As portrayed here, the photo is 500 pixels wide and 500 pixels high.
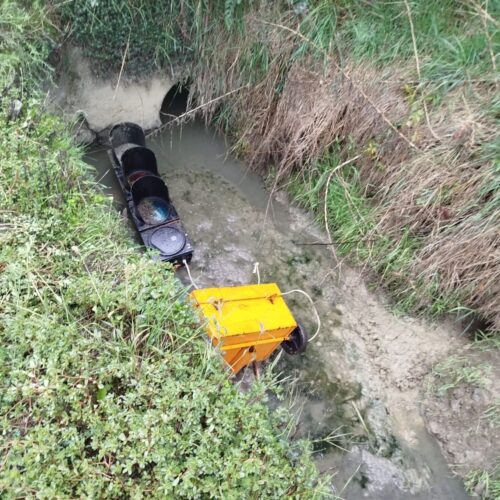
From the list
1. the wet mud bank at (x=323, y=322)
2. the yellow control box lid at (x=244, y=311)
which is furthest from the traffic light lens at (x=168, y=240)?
the yellow control box lid at (x=244, y=311)

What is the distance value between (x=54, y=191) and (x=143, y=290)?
0.95m

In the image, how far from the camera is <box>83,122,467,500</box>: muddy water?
328 centimetres

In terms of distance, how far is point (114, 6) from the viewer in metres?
3.97

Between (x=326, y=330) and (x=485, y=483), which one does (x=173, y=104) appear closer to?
(x=326, y=330)

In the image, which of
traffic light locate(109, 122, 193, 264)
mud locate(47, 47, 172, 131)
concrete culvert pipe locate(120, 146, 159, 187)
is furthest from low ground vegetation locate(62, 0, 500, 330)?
concrete culvert pipe locate(120, 146, 159, 187)

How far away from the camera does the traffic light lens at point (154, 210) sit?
13.3ft

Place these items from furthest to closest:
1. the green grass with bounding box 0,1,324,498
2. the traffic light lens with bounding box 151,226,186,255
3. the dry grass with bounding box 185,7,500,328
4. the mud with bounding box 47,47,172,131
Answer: the mud with bounding box 47,47,172,131
the traffic light lens with bounding box 151,226,186,255
the dry grass with bounding box 185,7,500,328
the green grass with bounding box 0,1,324,498

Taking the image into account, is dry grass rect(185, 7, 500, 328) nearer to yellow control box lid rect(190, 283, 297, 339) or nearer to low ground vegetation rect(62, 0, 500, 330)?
low ground vegetation rect(62, 0, 500, 330)

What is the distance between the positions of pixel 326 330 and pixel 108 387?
2140 mm

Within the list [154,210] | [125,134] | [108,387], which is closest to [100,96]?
[125,134]

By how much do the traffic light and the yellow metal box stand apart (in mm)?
920

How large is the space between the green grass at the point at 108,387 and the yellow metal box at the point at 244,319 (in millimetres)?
331

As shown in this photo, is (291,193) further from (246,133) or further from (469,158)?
(469,158)

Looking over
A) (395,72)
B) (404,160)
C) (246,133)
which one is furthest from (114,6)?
(404,160)
